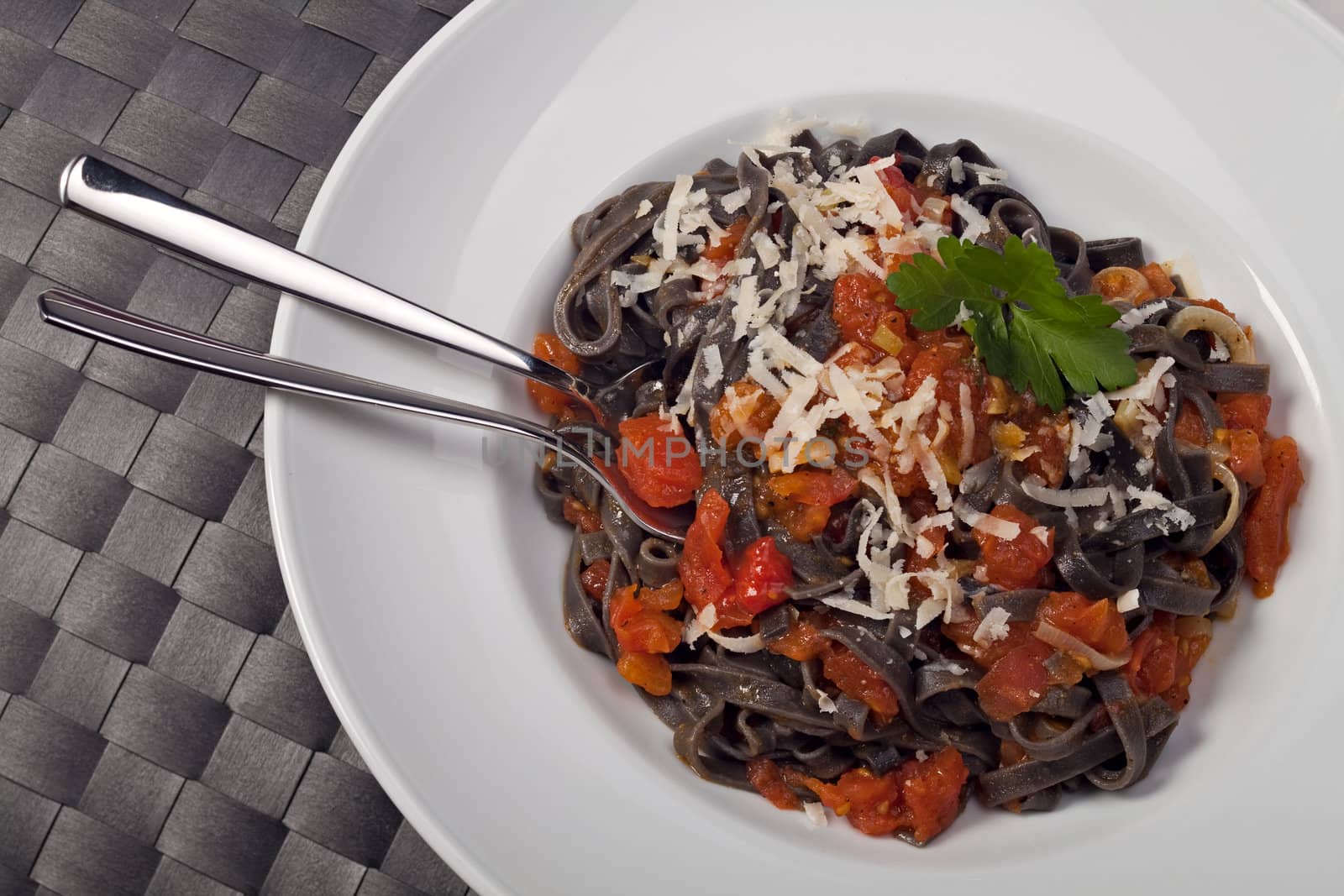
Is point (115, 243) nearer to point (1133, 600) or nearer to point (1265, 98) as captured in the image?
point (1133, 600)

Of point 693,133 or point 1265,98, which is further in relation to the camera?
point 693,133

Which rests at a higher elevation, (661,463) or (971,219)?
(971,219)

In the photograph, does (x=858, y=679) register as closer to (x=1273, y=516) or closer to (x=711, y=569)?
(x=711, y=569)

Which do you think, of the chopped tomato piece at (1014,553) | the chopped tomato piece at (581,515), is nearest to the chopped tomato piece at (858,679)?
the chopped tomato piece at (1014,553)

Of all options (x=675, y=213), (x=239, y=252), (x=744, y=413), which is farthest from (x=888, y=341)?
(x=239, y=252)

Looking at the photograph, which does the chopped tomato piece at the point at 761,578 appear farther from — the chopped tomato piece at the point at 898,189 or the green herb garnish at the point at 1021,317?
the chopped tomato piece at the point at 898,189

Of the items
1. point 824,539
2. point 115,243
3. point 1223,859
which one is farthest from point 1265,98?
point 115,243
